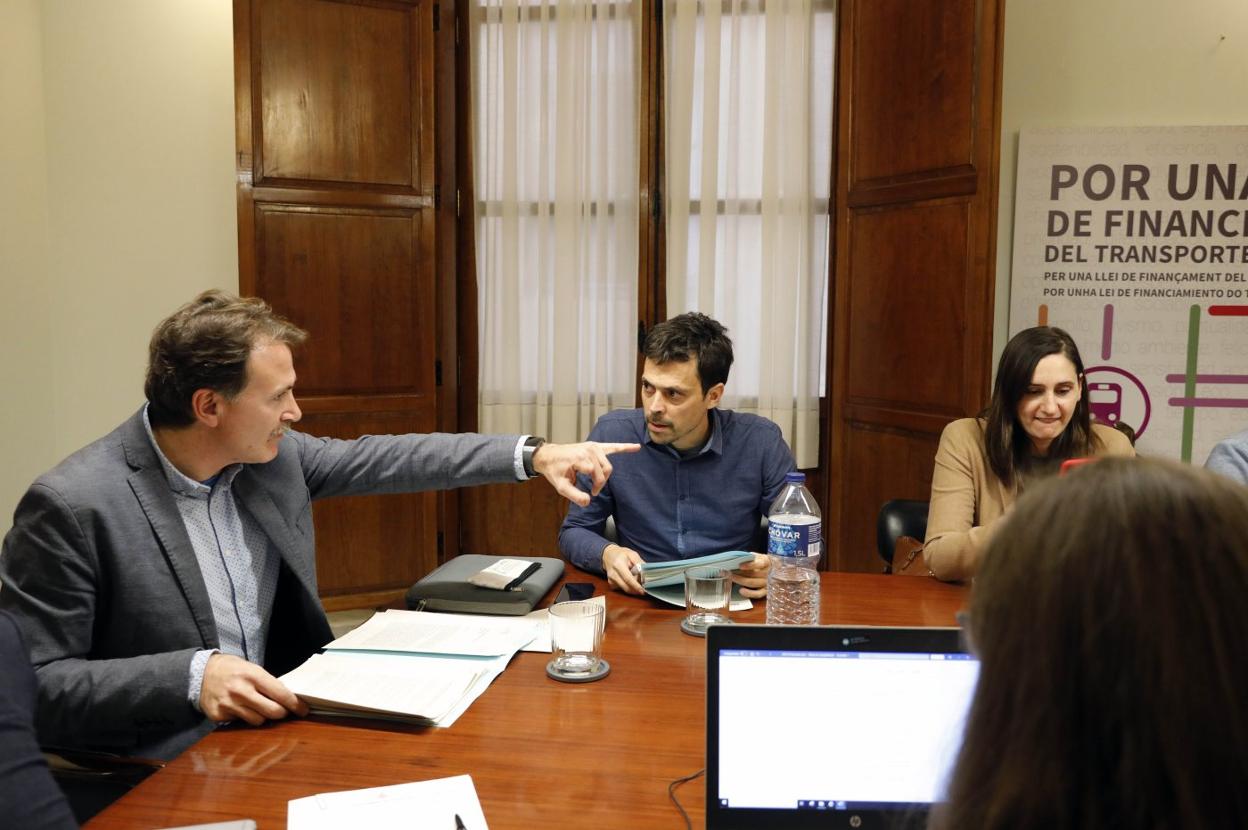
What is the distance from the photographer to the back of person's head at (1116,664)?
1.79 feet

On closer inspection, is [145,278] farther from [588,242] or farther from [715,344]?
[715,344]

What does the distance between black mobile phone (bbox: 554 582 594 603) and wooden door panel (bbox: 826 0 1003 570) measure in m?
1.92

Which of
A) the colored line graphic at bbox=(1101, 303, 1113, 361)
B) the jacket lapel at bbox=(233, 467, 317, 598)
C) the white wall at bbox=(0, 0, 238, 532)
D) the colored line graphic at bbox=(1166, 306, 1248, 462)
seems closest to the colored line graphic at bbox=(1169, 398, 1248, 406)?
the colored line graphic at bbox=(1166, 306, 1248, 462)

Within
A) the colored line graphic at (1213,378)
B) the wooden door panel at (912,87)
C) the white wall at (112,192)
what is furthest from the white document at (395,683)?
the colored line graphic at (1213,378)

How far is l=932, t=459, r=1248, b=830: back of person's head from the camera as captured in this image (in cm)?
55

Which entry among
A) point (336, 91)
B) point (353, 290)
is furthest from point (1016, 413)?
point (336, 91)

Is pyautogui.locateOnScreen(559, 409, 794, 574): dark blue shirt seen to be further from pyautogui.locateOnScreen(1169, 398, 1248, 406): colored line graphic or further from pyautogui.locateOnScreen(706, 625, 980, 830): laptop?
pyautogui.locateOnScreen(1169, 398, 1248, 406): colored line graphic

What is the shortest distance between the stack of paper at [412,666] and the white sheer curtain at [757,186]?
257cm

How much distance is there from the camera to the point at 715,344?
2.63 meters

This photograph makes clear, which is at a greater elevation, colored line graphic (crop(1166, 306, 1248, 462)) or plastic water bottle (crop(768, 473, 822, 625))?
colored line graphic (crop(1166, 306, 1248, 462))

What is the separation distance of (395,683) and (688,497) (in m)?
1.20

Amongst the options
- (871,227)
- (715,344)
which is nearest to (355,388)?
(715,344)

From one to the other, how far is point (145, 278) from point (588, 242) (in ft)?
6.26

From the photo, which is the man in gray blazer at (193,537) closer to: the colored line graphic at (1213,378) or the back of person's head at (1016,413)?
the back of person's head at (1016,413)
